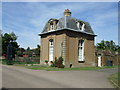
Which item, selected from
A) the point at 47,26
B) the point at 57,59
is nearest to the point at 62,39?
the point at 57,59

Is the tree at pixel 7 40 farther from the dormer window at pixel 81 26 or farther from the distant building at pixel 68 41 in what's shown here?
the dormer window at pixel 81 26

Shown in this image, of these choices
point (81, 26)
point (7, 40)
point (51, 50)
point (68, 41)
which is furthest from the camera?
point (7, 40)

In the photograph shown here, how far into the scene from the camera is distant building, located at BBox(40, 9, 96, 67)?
22.5m

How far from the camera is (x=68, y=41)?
73.8 ft

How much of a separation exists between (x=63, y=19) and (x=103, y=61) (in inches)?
482

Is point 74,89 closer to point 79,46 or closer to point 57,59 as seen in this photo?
point 57,59

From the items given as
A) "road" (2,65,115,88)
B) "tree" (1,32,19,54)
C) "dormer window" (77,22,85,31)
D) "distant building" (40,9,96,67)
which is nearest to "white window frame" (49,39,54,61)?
"distant building" (40,9,96,67)

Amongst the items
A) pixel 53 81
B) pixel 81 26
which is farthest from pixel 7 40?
pixel 53 81

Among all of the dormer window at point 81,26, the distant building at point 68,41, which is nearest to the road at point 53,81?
the distant building at point 68,41

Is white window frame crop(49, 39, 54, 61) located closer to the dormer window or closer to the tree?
the dormer window

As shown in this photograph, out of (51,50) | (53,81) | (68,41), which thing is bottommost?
(53,81)

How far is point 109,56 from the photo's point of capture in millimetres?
31016

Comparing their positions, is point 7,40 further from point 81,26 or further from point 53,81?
point 53,81

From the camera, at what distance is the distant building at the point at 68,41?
2246cm
